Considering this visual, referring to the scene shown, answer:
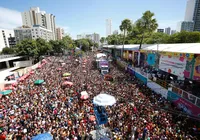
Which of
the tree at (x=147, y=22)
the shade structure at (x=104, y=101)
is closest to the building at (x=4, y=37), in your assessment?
the tree at (x=147, y=22)

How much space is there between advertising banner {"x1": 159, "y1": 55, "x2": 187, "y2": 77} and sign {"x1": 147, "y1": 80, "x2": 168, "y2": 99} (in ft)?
8.47

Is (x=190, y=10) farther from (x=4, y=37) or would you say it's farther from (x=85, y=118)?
(x=4, y=37)

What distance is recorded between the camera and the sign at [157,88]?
1379 centimetres

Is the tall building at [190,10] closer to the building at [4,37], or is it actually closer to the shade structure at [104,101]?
the shade structure at [104,101]

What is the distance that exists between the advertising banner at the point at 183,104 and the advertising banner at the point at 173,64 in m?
3.01

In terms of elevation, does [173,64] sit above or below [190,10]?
below

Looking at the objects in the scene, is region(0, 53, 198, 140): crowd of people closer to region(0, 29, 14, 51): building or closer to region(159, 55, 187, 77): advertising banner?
region(159, 55, 187, 77): advertising banner

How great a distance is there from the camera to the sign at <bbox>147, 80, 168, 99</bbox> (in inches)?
543

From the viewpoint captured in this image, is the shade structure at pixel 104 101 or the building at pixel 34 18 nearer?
the shade structure at pixel 104 101

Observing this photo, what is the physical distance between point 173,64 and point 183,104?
5.67m

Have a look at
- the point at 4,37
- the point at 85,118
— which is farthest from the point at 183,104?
the point at 4,37

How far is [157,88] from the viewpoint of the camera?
15133mm

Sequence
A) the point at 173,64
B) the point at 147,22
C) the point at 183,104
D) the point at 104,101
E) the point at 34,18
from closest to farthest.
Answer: the point at 104,101 < the point at 183,104 < the point at 173,64 < the point at 147,22 < the point at 34,18

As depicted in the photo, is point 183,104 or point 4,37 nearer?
point 183,104
